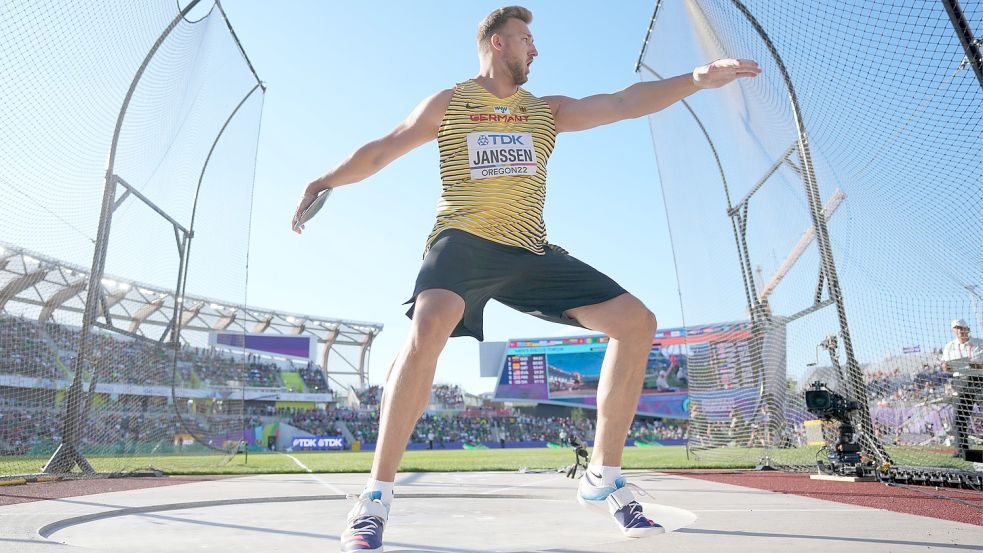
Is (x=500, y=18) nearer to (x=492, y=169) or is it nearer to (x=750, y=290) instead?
(x=492, y=169)

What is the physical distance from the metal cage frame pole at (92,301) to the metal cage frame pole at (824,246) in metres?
7.43

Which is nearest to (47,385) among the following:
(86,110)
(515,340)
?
(86,110)

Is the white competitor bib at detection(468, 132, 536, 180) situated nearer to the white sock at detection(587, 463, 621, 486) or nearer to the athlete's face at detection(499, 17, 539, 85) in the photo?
the athlete's face at detection(499, 17, 539, 85)

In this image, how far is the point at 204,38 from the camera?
10070mm

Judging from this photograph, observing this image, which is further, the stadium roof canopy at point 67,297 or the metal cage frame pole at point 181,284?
the metal cage frame pole at point 181,284

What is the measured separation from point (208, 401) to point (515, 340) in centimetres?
4125

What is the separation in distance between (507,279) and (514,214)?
27cm

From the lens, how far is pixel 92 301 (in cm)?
863

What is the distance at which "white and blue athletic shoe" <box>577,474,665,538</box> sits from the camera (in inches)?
95.1

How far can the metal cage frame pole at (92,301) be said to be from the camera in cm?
832

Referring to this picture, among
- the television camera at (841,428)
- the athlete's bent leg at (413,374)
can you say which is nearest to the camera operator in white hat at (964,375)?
the television camera at (841,428)

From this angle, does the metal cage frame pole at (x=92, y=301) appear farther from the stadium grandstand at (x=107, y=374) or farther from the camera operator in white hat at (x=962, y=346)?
the camera operator in white hat at (x=962, y=346)

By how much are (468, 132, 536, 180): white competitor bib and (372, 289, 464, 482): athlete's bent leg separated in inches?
22.0

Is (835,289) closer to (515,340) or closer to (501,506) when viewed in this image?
(501,506)
